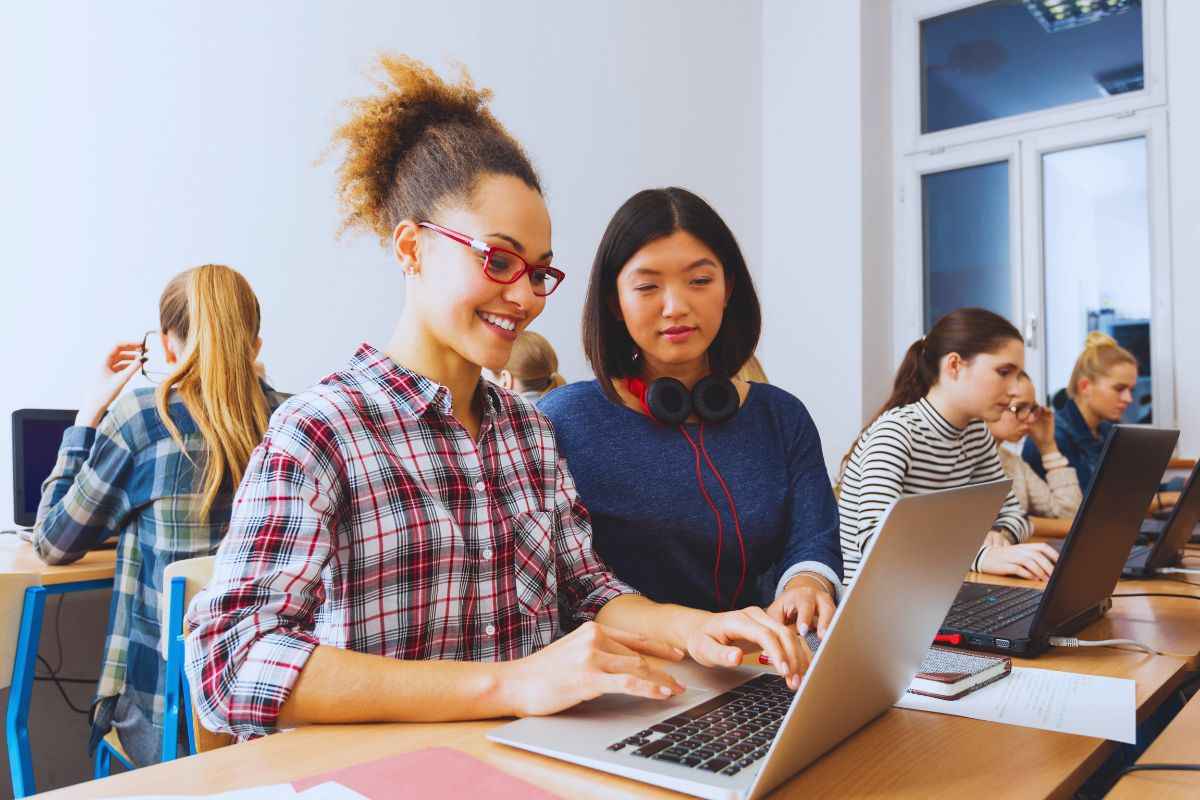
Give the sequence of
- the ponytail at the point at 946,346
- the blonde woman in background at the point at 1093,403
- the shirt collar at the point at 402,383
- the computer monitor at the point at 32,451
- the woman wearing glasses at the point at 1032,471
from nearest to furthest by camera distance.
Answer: the shirt collar at the point at 402,383 < the ponytail at the point at 946,346 < the computer monitor at the point at 32,451 < the woman wearing glasses at the point at 1032,471 < the blonde woman in background at the point at 1093,403

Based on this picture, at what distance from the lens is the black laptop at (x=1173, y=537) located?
170 cm

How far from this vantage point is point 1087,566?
123cm

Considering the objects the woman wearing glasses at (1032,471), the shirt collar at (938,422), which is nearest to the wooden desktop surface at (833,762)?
the shirt collar at (938,422)

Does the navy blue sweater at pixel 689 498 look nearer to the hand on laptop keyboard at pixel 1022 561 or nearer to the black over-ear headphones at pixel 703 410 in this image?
the black over-ear headphones at pixel 703 410

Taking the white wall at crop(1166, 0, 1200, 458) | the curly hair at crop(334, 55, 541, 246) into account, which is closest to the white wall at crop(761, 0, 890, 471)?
the white wall at crop(1166, 0, 1200, 458)

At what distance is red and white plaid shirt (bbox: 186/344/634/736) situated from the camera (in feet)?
2.79

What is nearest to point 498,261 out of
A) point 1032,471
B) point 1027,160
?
point 1032,471

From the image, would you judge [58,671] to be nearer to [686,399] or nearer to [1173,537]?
[686,399]

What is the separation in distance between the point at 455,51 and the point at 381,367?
120 inches

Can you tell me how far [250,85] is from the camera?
321 centimetres

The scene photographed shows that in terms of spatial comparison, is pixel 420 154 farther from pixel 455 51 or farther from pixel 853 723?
pixel 455 51

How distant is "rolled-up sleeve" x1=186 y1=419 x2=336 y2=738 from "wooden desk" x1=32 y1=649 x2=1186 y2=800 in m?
0.05

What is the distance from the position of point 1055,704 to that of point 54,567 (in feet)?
6.89

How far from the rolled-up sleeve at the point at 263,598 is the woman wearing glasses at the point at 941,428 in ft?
4.05
